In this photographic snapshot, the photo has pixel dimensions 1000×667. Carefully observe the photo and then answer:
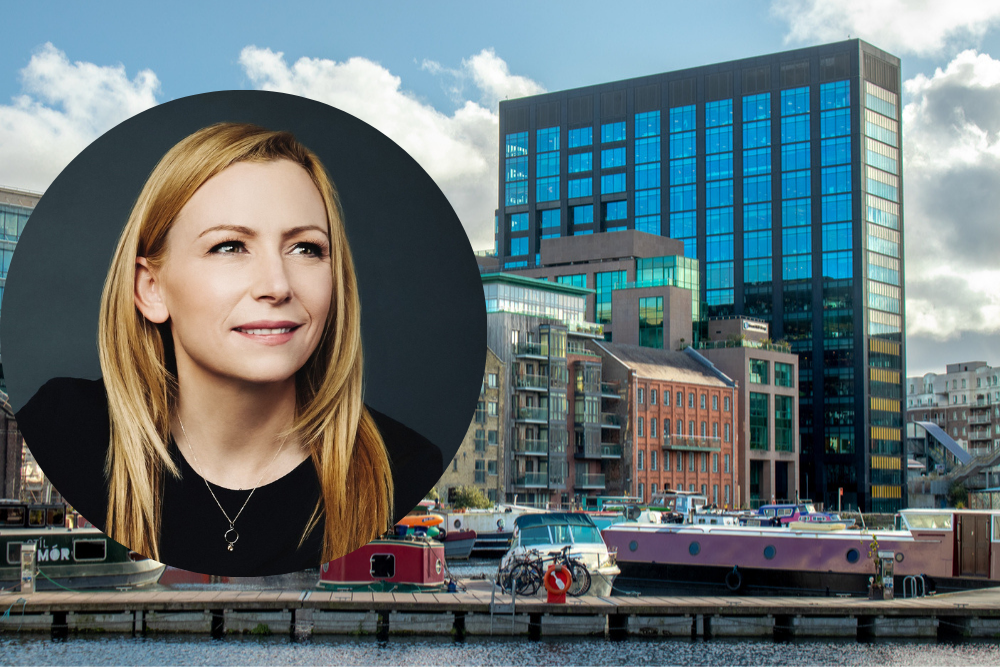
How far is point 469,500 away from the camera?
77.7 m

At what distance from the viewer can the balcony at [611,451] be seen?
94062mm

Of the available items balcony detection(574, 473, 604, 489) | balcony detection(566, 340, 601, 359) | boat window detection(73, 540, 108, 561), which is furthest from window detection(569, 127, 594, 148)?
boat window detection(73, 540, 108, 561)

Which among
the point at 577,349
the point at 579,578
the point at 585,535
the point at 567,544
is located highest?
the point at 577,349

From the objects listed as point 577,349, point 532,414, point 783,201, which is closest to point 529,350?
point 532,414

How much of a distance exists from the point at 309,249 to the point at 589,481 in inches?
3465

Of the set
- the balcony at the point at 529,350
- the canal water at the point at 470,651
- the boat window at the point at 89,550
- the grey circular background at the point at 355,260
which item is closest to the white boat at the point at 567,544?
the canal water at the point at 470,651

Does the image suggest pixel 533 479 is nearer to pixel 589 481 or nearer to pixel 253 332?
pixel 589 481

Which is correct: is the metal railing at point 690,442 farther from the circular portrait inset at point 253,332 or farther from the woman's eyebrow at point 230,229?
the woman's eyebrow at point 230,229

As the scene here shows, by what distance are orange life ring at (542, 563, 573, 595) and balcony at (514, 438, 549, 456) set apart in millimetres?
57094

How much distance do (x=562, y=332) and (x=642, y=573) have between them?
4719cm

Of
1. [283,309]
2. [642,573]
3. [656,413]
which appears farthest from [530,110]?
[283,309]

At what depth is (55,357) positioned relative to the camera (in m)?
6.38

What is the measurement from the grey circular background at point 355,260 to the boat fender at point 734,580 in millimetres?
36566

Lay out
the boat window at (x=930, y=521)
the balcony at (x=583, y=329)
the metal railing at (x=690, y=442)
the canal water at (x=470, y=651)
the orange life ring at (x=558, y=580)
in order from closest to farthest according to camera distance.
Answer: the canal water at (x=470, y=651) → the orange life ring at (x=558, y=580) → the boat window at (x=930, y=521) → the balcony at (x=583, y=329) → the metal railing at (x=690, y=442)
